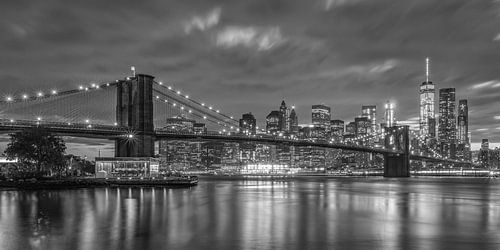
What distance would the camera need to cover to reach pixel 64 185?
5797 centimetres

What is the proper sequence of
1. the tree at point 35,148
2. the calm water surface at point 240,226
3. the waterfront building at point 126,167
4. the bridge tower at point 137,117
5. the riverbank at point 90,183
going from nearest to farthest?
the calm water surface at point 240,226, the riverbank at point 90,183, the tree at point 35,148, the waterfront building at point 126,167, the bridge tower at point 137,117

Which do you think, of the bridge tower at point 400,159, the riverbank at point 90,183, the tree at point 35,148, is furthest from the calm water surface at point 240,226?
the bridge tower at point 400,159

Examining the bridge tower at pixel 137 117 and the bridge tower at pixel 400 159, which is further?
the bridge tower at pixel 400 159

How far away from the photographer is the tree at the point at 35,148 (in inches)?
2360

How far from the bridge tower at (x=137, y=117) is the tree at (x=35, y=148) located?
30.6 feet

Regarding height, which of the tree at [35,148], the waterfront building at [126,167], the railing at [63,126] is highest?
the railing at [63,126]

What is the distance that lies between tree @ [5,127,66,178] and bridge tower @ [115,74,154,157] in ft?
30.6

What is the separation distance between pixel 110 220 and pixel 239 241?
10.1 meters

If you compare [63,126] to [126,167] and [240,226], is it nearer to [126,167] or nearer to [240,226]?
→ [126,167]

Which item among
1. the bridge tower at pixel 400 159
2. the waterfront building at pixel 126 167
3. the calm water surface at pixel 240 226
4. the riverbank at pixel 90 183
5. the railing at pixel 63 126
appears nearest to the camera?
the calm water surface at pixel 240 226

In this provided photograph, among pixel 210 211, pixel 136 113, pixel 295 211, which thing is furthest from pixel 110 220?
pixel 136 113

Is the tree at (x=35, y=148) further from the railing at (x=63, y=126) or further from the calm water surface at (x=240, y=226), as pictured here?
the calm water surface at (x=240, y=226)

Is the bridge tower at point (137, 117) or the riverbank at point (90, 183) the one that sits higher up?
the bridge tower at point (137, 117)

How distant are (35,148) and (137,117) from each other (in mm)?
14047
